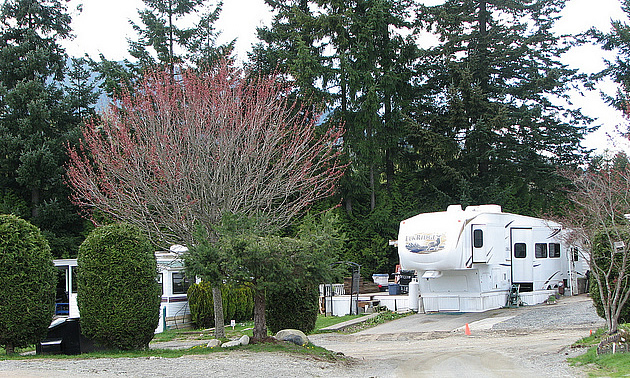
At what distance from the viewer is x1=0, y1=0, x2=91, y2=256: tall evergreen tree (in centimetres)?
2889

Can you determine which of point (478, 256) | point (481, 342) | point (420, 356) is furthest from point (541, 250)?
point (420, 356)

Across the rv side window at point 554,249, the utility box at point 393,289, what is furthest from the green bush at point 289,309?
the rv side window at point 554,249

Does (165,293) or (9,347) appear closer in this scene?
(9,347)

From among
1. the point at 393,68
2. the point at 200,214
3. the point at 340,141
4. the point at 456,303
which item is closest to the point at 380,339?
the point at 456,303

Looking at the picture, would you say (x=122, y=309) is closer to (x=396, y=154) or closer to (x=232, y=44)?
(x=232, y=44)

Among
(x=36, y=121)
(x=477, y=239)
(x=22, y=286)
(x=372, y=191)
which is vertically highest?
(x=36, y=121)

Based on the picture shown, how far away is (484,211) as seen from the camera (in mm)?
23797

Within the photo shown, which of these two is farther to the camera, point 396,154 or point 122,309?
point 396,154

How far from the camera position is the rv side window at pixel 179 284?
23.3 metres

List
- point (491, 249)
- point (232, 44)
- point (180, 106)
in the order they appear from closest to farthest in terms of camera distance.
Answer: point (180, 106), point (491, 249), point (232, 44)

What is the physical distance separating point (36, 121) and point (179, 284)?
11.4 metres

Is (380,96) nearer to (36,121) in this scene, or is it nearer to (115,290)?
(36,121)

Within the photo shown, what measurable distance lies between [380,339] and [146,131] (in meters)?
Result: 8.92

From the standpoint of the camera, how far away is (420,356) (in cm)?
1467
